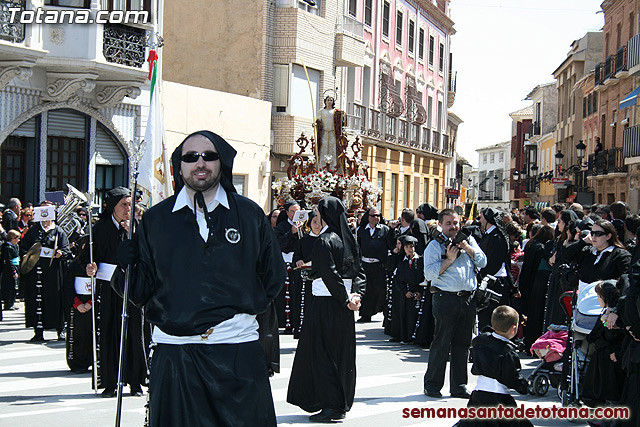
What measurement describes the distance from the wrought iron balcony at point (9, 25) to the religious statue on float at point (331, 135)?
6237 millimetres

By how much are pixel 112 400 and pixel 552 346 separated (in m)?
4.72

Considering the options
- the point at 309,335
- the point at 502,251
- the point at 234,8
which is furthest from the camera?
the point at 234,8

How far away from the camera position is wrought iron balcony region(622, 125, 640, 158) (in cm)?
3428

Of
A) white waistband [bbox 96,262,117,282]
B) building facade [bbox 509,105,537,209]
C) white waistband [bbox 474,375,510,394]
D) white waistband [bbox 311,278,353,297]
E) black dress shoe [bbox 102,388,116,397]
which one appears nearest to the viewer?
white waistband [bbox 474,375,510,394]

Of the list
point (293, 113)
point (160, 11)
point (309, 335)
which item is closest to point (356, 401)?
point (309, 335)

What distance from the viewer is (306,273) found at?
10.5 m

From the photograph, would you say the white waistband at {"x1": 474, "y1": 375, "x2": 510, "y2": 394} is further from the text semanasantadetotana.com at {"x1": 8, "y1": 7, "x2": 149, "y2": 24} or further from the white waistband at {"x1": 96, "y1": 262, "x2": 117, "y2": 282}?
the text semanasantadetotana.com at {"x1": 8, "y1": 7, "x2": 149, "y2": 24}

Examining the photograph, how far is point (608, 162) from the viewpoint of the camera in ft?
126

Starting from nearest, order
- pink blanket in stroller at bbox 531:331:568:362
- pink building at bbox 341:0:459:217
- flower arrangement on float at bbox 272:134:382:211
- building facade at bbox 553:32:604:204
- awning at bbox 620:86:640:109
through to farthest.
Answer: pink blanket in stroller at bbox 531:331:568:362
flower arrangement on float at bbox 272:134:382:211
awning at bbox 620:86:640:109
pink building at bbox 341:0:459:217
building facade at bbox 553:32:604:204

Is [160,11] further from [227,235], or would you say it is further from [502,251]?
[227,235]

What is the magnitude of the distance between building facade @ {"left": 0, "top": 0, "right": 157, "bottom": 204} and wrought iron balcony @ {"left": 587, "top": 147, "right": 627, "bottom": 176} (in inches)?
880

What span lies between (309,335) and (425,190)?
39.3 meters

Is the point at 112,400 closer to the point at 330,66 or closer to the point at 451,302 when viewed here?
the point at 451,302

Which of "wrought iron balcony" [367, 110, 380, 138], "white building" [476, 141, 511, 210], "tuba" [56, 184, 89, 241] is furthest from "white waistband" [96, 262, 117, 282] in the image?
"white building" [476, 141, 511, 210]
